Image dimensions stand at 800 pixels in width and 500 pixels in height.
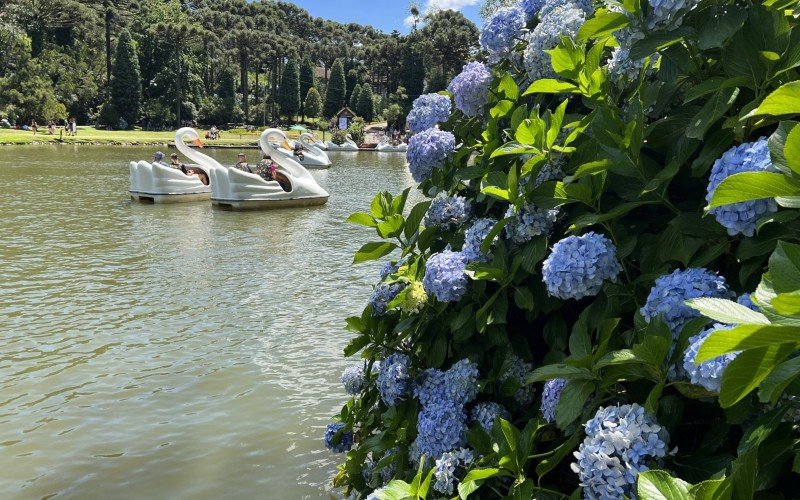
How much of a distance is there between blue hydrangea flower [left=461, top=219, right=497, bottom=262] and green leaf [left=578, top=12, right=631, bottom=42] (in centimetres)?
64

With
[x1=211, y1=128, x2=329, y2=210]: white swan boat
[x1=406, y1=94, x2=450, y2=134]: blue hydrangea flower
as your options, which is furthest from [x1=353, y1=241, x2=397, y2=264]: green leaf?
[x1=211, y1=128, x2=329, y2=210]: white swan boat

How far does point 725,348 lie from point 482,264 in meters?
1.12

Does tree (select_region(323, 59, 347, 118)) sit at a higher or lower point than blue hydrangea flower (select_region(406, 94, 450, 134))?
higher

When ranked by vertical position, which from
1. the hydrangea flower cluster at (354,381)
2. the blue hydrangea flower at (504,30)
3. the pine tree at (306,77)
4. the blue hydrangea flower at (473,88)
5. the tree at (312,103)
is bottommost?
the hydrangea flower cluster at (354,381)

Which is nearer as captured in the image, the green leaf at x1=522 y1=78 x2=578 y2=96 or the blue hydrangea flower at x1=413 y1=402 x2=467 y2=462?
the green leaf at x1=522 y1=78 x2=578 y2=96

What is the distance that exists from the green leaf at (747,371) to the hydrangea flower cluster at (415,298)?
127cm

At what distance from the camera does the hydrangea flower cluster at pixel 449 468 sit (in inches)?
73.9

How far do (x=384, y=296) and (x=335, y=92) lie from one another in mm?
81836

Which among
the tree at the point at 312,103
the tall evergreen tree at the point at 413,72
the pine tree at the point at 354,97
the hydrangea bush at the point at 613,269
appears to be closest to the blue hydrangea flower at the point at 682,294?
the hydrangea bush at the point at 613,269

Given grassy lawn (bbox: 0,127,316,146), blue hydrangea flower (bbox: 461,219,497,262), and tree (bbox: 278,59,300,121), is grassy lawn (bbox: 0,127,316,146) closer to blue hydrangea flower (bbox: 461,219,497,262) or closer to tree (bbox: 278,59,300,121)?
tree (bbox: 278,59,300,121)

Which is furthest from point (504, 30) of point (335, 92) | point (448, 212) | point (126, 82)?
point (335, 92)

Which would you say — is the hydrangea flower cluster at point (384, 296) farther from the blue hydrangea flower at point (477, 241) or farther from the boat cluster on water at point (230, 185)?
the boat cluster on water at point (230, 185)

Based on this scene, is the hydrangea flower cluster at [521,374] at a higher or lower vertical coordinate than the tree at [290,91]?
lower

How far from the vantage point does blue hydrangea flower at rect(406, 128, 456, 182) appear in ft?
8.18
